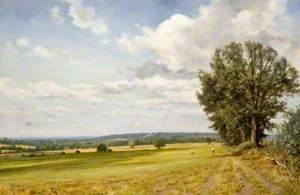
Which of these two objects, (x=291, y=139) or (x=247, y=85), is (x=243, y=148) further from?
(x=291, y=139)

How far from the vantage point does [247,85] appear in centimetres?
7262

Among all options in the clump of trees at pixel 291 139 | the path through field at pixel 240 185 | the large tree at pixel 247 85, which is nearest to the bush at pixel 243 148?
the large tree at pixel 247 85

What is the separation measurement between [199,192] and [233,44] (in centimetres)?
4915

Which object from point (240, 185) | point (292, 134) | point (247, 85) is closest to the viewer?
point (292, 134)

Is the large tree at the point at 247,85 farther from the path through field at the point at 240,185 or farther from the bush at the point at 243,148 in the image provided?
the path through field at the point at 240,185

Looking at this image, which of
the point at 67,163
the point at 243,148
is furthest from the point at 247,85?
the point at 67,163

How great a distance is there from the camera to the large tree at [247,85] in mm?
73000

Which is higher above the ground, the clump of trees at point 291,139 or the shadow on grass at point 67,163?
the clump of trees at point 291,139

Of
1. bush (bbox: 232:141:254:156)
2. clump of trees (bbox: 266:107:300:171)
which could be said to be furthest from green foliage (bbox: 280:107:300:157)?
bush (bbox: 232:141:254:156)

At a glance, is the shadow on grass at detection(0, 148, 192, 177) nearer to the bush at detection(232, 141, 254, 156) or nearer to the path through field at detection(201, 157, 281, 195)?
the bush at detection(232, 141, 254, 156)

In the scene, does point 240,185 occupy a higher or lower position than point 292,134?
lower

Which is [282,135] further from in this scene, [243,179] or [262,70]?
[262,70]

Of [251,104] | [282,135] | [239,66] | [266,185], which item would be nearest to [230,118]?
[251,104]

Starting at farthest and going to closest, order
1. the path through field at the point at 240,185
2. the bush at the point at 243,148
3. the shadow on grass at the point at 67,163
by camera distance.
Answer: the bush at the point at 243,148, the shadow on grass at the point at 67,163, the path through field at the point at 240,185
